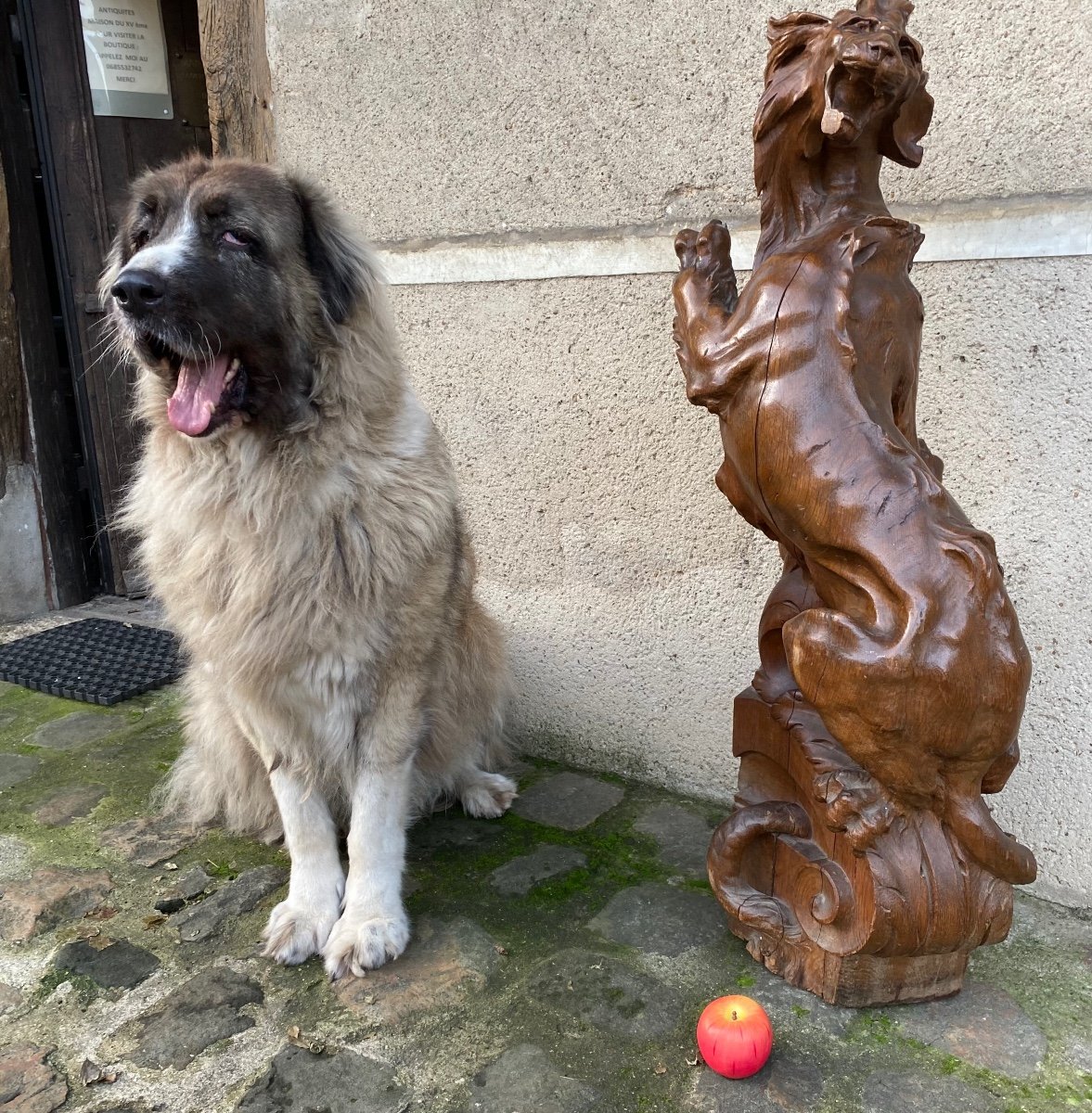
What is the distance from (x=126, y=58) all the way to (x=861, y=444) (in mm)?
4495

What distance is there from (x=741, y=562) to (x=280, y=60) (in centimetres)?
242

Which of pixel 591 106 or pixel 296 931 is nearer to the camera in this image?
pixel 296 931

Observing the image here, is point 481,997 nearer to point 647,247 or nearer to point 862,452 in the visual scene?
point 862,452

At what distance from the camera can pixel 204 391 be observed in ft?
7.02

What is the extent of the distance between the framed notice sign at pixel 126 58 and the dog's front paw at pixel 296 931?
4.06 m

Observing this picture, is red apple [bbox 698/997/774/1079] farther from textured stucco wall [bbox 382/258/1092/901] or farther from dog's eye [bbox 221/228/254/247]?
dog's eye [bbox 221/228/254/247]

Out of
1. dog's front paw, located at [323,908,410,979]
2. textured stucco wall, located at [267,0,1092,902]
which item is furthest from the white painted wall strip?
dog's front paw, located at [323,908,410,979]

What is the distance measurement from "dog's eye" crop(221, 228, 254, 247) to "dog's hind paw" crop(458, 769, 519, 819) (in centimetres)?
166

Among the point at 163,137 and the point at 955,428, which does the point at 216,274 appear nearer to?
the point at 955,428

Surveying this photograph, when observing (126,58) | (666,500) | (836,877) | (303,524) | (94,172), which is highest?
(126,58)

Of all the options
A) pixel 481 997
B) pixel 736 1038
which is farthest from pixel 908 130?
pixel 481 997

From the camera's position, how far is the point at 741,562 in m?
2.73

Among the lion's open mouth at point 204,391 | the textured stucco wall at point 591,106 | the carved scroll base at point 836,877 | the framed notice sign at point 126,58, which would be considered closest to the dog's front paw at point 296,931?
the carved scroll base at point 836,877

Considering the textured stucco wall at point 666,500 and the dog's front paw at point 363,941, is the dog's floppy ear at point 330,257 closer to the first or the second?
the textured stucco wall at point 666,500
